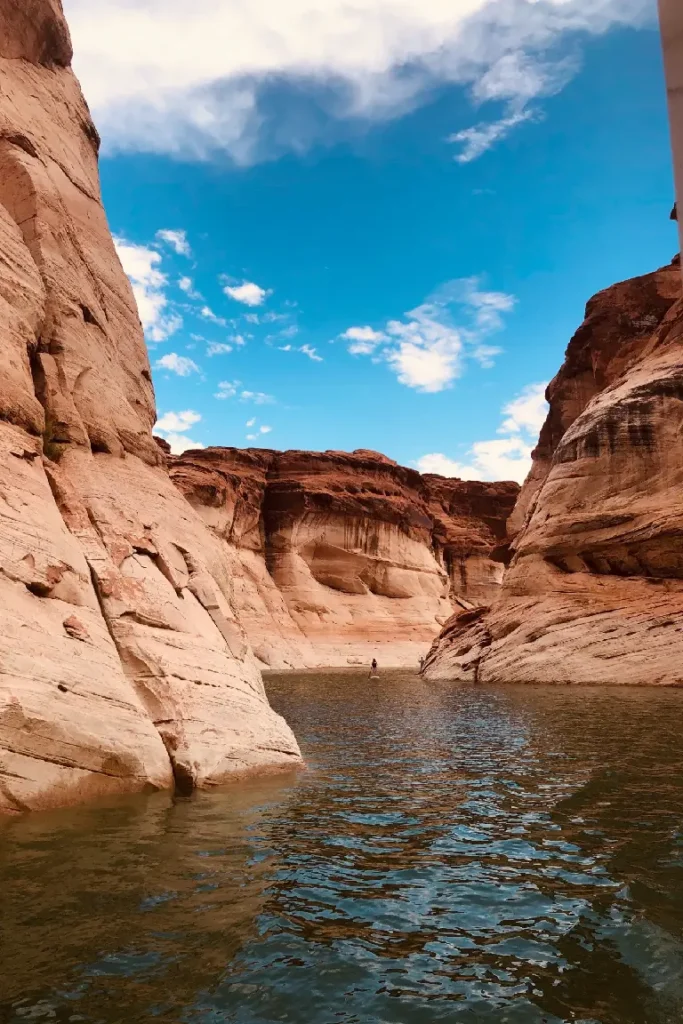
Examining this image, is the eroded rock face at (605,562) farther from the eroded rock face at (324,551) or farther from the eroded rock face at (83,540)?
the eroded rock face at (83,540)

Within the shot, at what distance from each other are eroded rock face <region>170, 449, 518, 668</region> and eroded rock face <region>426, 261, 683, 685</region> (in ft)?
69.9

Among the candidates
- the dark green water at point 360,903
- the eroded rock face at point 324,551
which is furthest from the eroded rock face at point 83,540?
the eroded rock face at point 324,551

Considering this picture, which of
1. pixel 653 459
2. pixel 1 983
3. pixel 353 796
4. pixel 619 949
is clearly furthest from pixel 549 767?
pixel 653 459

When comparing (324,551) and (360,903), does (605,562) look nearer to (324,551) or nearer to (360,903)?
(360,903)

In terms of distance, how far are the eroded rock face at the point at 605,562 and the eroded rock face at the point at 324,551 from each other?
21.3 metres

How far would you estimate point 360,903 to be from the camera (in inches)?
260

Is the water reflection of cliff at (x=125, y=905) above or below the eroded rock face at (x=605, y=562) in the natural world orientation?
below

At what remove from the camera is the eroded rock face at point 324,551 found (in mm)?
67087

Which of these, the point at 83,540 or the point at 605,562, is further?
the point at 605,562

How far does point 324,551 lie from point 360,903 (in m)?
71.6

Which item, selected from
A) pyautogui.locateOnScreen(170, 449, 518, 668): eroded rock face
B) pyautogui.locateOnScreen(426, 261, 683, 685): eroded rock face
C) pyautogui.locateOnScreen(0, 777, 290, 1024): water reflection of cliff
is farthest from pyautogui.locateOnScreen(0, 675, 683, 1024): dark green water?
pyautogui.locateOnScreen(170, 449, 518, 668): eroded rock face

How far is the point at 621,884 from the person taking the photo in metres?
6.90

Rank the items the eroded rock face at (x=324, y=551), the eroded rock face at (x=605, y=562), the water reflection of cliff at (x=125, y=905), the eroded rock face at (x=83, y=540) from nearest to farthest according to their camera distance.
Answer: the water reflection of cliff at (x=125, y=905) → the eroded rock face at (x=83, y=540) → the eroded rock face at (x=605, y=562) → the eroded rock face at (x=324, y=551)

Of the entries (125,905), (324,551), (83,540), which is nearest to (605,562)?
(83,540)
